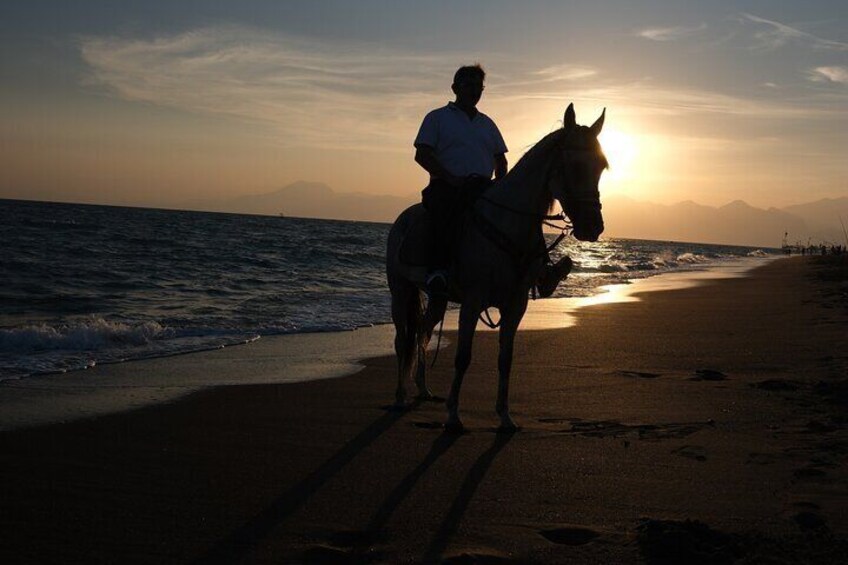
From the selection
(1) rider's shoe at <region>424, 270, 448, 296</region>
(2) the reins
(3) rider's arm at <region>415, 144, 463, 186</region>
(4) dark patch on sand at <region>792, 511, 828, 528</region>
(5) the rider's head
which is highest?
(5) the rider's head

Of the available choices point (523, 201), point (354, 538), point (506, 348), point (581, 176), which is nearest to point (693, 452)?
point (506, 348)

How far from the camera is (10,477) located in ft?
16.5

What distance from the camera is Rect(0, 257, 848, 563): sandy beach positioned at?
3910 millimetres

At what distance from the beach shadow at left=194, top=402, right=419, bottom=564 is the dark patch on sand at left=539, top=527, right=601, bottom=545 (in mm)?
1417

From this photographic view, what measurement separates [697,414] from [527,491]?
273cm

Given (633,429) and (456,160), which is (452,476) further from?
(456,160)

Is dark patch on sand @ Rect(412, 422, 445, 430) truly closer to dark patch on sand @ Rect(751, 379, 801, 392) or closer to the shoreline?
the shoreline

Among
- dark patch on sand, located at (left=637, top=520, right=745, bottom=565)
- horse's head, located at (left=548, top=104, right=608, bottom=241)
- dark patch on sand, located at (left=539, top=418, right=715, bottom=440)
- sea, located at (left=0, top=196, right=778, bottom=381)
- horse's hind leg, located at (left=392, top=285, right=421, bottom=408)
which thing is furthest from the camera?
sea, located at (left=0, top=196, right=778, bottom=381)

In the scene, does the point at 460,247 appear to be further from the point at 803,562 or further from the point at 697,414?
the point at 803,562

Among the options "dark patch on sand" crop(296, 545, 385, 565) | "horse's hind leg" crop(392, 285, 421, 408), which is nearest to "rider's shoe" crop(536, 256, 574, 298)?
"horse's hind leg" crop(392, 285, 421, 408)

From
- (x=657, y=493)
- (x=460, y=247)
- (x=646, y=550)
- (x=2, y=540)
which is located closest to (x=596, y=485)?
(x=657, y=493)

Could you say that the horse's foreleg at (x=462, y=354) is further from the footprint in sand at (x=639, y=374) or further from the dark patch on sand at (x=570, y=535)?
the footprint in sand at (x=639, y=374)

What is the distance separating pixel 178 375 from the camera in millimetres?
9328

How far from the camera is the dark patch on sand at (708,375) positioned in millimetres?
8915
